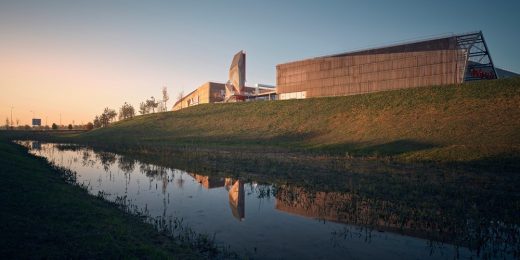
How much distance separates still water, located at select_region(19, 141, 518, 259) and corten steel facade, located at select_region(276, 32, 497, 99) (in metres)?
62.5

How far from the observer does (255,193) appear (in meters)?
18.2

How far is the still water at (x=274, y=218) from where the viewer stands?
9.97 meters

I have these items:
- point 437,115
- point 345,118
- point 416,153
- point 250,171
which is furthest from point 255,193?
point 345,118

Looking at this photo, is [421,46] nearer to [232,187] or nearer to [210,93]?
[232,187]

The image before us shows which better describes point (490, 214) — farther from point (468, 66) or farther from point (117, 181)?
point (468, 66)

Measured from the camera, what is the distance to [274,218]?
13484mm

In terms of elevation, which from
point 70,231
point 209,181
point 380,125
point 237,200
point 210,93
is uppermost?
point 210,93

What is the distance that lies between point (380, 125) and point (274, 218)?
44.2 metres

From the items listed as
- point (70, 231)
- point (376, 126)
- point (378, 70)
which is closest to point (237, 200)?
point (70, 231)

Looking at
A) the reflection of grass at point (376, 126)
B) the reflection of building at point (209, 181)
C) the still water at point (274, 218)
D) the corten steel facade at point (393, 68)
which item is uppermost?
the corten steel facade at point (393, 68)

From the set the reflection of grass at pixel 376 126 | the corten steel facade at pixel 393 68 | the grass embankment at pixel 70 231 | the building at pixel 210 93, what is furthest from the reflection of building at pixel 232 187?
the building at pixel 210 93

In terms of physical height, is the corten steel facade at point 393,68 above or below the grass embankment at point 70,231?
above

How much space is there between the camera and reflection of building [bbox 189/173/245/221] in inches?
585

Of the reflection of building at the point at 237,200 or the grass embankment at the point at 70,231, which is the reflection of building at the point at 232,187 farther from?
the grass embankment at the point at 70,231
